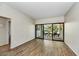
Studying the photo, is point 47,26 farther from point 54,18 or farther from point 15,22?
point 15,22

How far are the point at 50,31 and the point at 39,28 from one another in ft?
4.84

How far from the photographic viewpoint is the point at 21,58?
4.50 feet

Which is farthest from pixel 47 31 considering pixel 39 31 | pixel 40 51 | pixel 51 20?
pixel 40 51

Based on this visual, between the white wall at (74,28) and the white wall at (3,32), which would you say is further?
the white wall at (3,32)

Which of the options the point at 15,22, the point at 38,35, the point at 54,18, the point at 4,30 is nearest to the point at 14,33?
the point at 15,22

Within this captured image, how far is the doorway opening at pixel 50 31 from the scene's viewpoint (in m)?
8.63

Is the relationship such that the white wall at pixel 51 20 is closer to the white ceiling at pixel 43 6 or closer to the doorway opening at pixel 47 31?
the doorway opening at pixel 47 31

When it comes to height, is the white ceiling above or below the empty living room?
above

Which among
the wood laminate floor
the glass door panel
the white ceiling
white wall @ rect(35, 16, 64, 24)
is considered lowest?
the wood laminate floor

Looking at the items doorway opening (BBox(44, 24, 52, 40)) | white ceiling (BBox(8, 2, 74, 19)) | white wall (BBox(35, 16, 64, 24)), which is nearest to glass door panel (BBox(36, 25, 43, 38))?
doorway opening (BBox(44, 24, 52, 40))

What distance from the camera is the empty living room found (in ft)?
14.8

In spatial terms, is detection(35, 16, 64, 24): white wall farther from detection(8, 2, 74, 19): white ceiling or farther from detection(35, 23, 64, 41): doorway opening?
detection(8, 2, 74, 19): white ceiling

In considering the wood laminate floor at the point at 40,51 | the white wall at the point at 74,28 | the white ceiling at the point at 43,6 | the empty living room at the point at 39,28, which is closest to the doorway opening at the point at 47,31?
the empty living room at the point at 39,28

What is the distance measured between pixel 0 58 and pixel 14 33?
4.36 metres
